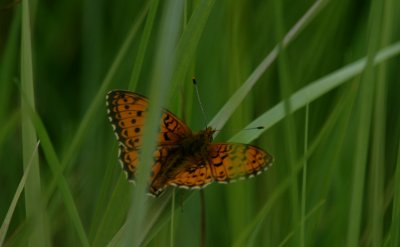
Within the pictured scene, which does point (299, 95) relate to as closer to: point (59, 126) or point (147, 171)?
point (59, 126)

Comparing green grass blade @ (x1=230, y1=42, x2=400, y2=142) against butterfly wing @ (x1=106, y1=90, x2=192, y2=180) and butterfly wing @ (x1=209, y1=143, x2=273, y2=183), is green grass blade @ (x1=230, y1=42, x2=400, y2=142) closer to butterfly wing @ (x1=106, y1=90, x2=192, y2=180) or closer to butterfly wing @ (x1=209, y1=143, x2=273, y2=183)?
butterfly wing @ (x1=209, y1=143, x2=273, y2=183)

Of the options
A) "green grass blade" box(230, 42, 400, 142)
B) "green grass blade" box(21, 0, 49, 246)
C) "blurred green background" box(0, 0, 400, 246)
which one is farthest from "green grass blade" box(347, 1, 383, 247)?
"green grass blade" box(21, 0, 49, 246)

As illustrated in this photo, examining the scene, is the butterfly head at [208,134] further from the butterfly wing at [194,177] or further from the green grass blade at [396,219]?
the green grass blade at [396,219]

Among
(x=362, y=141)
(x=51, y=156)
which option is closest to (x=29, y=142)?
(x=51, y=156)

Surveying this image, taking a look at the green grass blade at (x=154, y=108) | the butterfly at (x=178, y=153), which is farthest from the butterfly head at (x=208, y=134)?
the green grass blade at (x=154, y=108)

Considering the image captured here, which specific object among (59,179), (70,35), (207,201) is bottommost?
(207,201)

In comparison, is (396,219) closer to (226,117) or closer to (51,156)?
(226,117)

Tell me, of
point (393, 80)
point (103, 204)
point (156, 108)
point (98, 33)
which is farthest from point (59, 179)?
point (393, 80)
